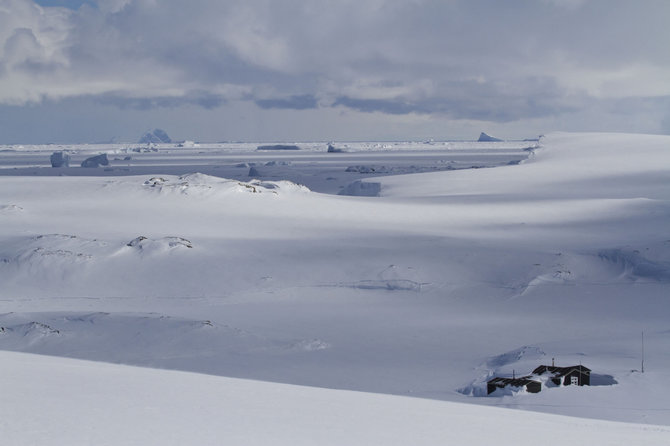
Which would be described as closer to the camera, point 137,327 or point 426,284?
point 137,327

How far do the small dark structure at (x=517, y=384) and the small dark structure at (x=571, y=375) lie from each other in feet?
1.05

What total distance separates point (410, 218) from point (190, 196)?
6.93 metres

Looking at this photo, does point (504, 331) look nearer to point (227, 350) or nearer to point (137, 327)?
point (227, 350)

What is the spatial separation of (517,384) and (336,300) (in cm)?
561

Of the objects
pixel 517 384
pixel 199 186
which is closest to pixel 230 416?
pixel 517 384

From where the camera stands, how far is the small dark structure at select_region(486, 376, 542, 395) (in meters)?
8.48

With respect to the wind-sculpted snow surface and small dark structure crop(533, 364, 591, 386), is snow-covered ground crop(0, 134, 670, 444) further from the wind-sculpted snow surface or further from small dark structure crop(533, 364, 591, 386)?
small dark structure crop(533, 364, 591, 386)

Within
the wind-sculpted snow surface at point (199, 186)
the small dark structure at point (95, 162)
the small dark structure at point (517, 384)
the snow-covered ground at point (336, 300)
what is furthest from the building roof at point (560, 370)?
the small dark structure at point (95, 162)

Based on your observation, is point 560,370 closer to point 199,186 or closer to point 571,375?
point 571,375

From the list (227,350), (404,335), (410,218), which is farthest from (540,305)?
(410,218)

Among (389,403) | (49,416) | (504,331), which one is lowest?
(504,331)

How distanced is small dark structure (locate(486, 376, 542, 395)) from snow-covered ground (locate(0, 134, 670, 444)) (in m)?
0.13

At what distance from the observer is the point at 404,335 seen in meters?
11.4

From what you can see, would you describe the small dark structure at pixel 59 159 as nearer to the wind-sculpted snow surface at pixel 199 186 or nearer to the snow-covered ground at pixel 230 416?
the wind-sculpted snow surface at pixel 199 186
